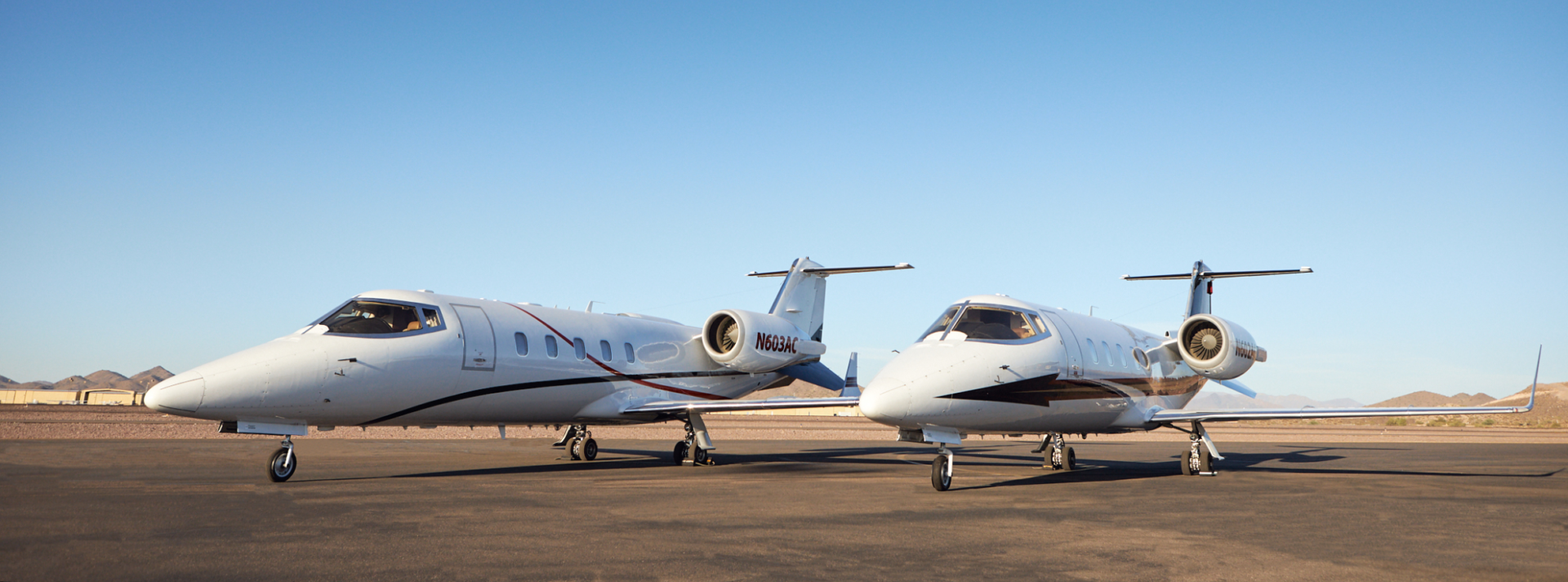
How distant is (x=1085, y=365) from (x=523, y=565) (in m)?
10.7

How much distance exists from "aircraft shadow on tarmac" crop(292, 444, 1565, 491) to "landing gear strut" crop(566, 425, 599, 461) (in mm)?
268

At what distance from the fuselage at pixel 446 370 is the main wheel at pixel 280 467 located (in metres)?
0.56

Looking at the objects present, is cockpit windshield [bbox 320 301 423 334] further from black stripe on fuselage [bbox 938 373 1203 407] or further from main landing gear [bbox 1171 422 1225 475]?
main landing gear [bbox 1171 422 1225 475]

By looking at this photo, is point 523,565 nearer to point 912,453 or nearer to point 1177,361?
point 1177,361

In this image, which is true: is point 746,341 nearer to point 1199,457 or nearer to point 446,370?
point 446,370

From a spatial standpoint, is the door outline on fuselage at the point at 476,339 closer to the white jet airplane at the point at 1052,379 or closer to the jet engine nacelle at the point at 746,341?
the jet engine nacelle at the point at 746,341

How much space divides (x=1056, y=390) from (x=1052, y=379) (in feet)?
0.78

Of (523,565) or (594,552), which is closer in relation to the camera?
(523,565)

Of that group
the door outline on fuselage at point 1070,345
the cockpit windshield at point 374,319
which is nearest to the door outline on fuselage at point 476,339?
the cockpit windshield at point 374,319

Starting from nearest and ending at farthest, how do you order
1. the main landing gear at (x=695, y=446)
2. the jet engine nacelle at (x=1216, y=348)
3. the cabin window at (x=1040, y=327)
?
the cabin window at (x=1040, y=327), the jet engine nacelle at (x=1216, y=348), the main landing gear at (x=695, y=446)

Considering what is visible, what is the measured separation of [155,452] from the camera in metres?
19.2

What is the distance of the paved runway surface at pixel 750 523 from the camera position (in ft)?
20.6

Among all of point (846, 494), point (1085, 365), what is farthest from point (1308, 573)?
point (1085, 365)

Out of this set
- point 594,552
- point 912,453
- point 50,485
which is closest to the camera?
point 594,552
